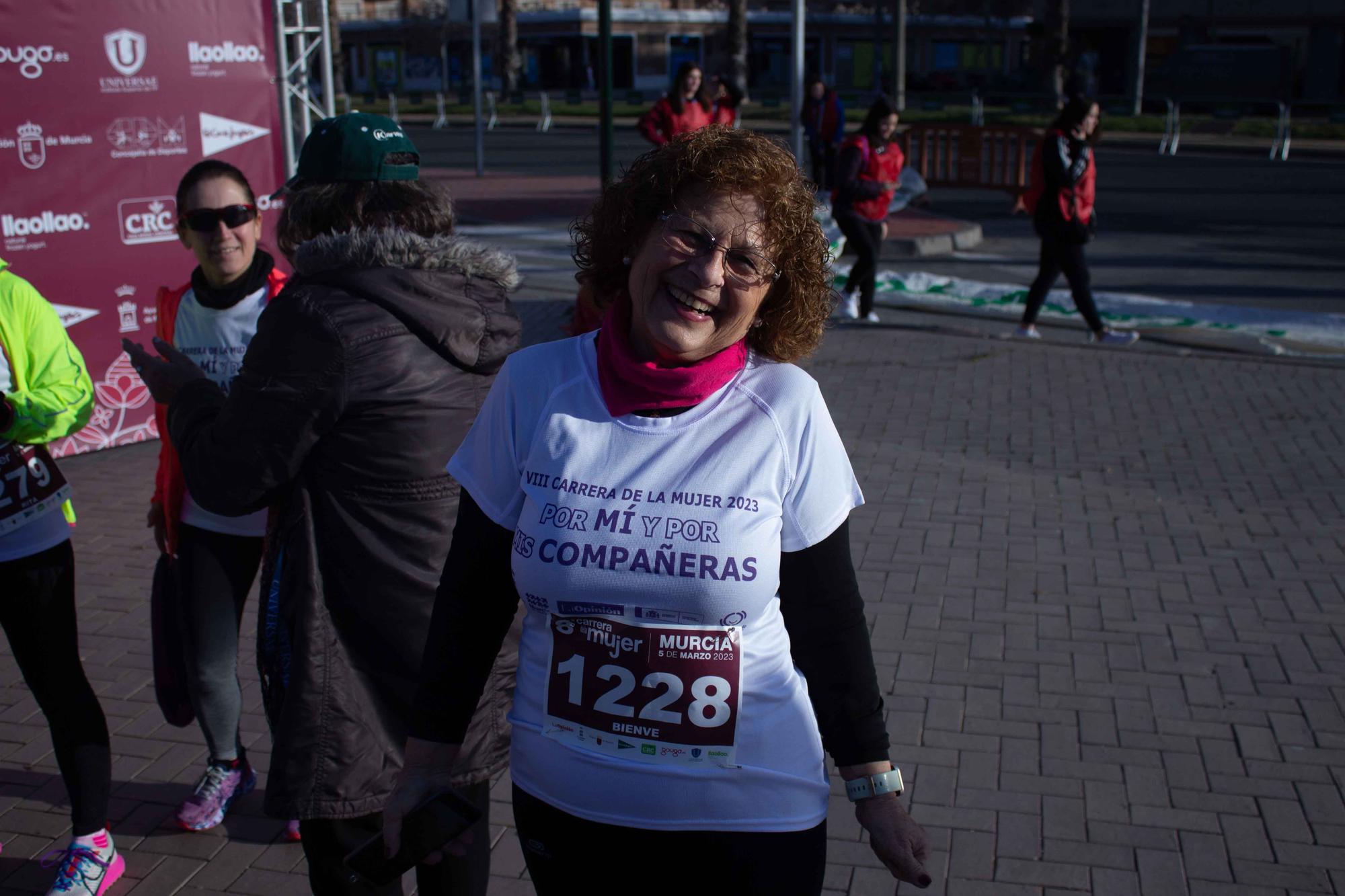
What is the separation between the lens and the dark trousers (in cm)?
1653

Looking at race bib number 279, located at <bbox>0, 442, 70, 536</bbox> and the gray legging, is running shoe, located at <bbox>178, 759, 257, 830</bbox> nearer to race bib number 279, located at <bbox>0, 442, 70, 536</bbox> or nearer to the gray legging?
the gray legging

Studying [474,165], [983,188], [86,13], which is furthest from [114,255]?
[474,165]

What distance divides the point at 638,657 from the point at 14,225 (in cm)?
584

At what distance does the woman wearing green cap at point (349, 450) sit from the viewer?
2365 mm

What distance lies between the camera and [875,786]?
2.00 metres

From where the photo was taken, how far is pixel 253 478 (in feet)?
7.79

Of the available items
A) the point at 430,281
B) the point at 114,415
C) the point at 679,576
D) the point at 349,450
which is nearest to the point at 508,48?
the point at 114,415

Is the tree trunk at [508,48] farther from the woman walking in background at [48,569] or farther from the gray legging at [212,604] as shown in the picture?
the gray legging at [212,604]

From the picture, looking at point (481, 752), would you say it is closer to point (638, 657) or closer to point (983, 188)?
point (638, 657)

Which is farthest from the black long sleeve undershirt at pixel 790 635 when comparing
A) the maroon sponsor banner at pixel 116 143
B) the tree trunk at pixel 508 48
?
→ the tree trunk at pixel 508 48

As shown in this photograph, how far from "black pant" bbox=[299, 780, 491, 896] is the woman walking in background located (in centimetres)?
95

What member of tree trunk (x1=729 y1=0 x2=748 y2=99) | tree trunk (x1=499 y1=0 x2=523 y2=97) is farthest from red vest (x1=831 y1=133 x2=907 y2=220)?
tree trunk (x1=499 y1=0 x2=523 y2=97)

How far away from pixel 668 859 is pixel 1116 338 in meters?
8.44

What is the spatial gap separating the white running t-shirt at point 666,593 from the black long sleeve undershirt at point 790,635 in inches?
1.5
